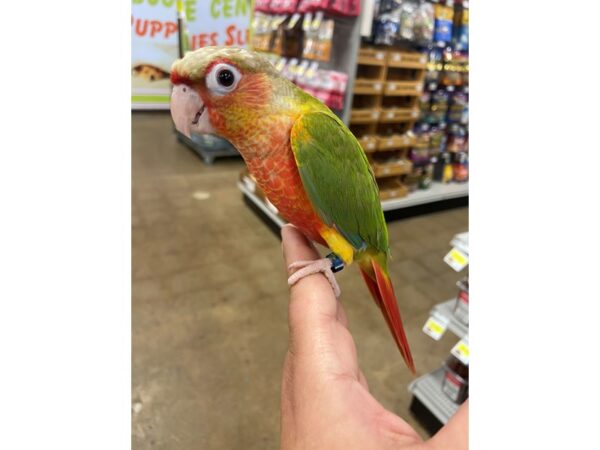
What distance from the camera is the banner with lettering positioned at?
4340mm

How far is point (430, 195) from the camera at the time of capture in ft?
10.9

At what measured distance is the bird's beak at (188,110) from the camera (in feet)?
2.03

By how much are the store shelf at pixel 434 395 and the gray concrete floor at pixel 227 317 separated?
0.13m

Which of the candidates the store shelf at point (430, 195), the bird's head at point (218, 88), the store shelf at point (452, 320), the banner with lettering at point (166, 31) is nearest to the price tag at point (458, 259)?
the store shelf at point (452, 320)

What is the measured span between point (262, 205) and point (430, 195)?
1445mm

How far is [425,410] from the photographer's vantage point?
166 centimetres

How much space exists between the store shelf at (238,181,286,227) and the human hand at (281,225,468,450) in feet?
6.14

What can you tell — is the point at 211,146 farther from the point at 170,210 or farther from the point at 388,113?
the point at 388,113

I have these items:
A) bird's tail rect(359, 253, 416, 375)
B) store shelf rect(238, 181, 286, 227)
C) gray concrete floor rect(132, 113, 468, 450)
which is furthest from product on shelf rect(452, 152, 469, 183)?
bird's tail rect(359, 253, 416, 375)

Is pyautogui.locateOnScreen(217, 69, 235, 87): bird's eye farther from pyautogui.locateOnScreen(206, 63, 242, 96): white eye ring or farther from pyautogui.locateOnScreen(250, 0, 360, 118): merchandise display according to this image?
pyautogui.locateOnScreen(250, 0, 360, 118): merchandise display

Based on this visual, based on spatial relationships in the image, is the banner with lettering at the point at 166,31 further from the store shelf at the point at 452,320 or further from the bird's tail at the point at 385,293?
the bird's tail at the point at 385,293

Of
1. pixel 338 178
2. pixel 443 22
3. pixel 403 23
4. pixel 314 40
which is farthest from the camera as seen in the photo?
pixel 443 22

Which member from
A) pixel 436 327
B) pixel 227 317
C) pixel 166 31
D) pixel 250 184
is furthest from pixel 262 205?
pixel 166 31

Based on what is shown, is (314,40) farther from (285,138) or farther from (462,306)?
(285,138)
